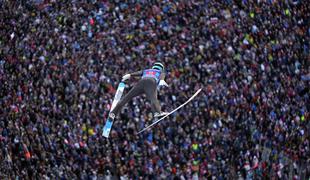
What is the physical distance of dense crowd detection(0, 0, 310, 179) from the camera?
73.3ft

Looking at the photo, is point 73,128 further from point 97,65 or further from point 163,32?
point 163,32

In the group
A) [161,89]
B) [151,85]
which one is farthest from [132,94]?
[161,89]

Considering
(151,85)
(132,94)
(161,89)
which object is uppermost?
(151,85)

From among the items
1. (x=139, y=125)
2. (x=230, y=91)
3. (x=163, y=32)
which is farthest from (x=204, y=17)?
(x=139, y=125)

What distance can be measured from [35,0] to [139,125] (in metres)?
7.99

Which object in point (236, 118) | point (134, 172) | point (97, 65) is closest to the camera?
point (134, 172)

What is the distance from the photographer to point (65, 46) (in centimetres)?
2600

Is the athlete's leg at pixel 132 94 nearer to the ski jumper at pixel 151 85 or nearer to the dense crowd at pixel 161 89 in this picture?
the ski jumper at pixel 151 85

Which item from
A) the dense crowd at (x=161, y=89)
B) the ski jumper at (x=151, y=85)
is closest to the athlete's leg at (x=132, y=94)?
the ski jumper at (x=151, y=85)

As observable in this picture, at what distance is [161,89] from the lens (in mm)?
24156

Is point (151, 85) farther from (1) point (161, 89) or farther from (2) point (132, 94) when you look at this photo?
(1) point (161, 89)

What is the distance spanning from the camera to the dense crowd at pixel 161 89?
22.3m

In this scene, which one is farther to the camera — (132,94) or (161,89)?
(161,89)

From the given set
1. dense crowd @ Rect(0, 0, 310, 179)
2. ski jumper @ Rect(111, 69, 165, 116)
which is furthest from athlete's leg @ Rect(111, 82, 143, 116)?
dense crowd @ Rect(0, 0, 310, 179)
